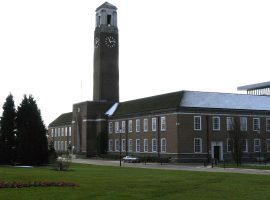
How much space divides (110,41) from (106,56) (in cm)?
314

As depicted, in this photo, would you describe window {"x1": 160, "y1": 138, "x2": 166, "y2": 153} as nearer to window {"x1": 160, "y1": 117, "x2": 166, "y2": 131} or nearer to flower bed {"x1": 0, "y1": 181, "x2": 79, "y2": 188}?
window {"x1": 160, "y1": 117, "x2": 166, "y2": 131}

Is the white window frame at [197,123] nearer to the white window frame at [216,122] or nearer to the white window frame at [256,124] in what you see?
the white window frame at [216,122]

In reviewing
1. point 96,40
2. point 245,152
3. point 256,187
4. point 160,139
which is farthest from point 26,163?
point 96,40

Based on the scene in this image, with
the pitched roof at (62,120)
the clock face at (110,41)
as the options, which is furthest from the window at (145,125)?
the pitched roof at (62,120)

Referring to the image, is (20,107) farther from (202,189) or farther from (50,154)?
(202,189)

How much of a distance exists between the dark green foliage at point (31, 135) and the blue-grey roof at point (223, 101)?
22.8m

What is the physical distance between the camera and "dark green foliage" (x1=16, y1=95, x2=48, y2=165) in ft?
157

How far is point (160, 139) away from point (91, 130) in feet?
69.3

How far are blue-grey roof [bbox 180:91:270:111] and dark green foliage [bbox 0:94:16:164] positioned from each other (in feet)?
79.9

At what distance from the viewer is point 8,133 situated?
166 feet

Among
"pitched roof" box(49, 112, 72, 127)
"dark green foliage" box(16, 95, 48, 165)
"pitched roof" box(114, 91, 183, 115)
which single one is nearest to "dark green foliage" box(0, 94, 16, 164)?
"dark green foliage" box(16, 95, 48, 165)

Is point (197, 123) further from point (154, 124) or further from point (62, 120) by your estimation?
point (62, 120)

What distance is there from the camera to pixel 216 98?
6975cm

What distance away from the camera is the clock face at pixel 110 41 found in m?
87.6
